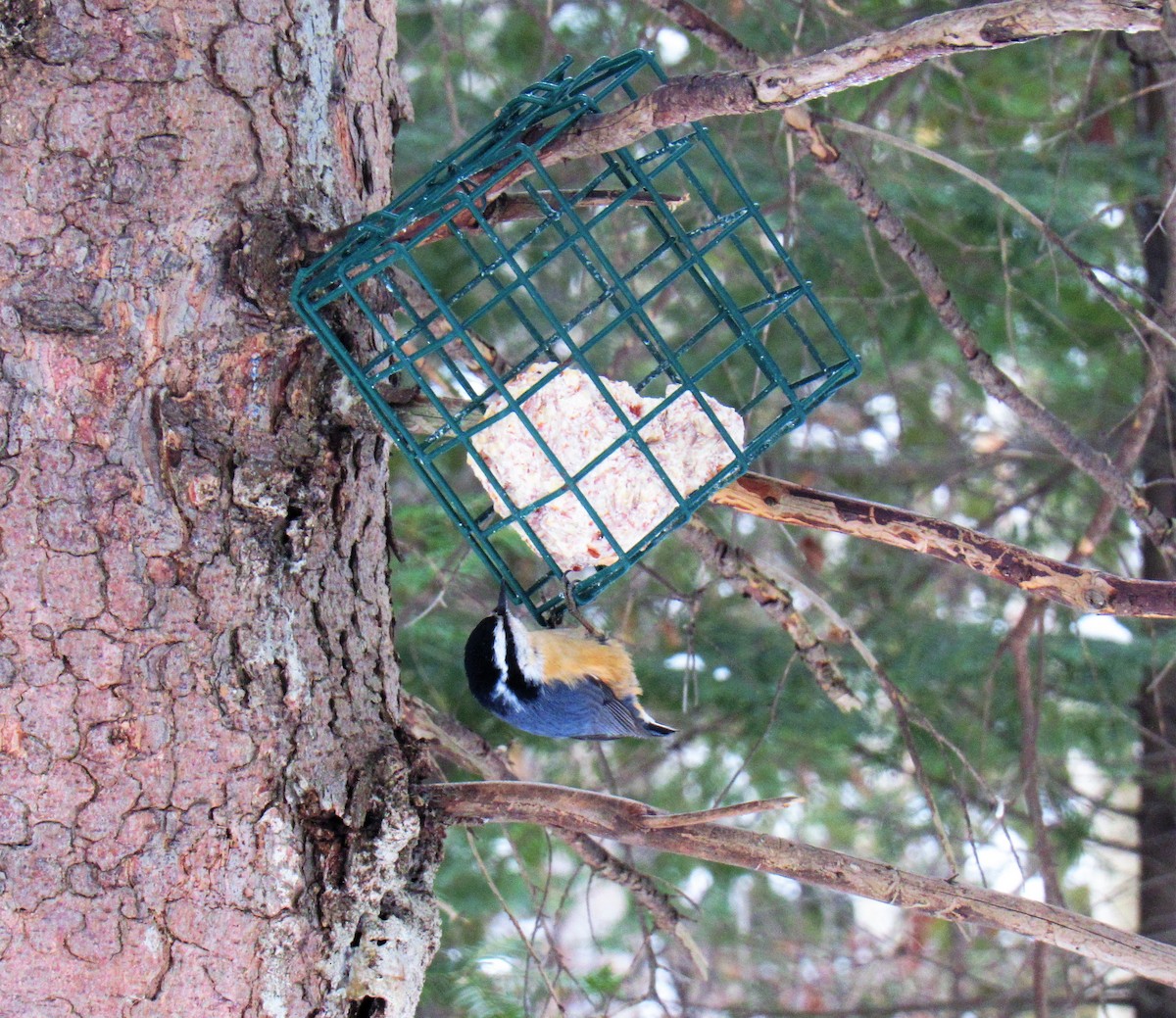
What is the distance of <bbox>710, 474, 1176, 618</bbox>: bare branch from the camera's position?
223 cm

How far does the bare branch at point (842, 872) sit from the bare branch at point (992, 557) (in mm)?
555

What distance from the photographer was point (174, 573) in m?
2.14

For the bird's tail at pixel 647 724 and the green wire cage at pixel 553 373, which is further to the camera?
the bird's tail at pixel 647 724

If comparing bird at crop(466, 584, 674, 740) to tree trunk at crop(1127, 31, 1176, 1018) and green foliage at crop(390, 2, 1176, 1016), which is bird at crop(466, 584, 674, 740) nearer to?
green foliage at crop(390, 2, 1176, 1016)

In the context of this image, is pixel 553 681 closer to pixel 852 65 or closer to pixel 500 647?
Result: pixel 500 647

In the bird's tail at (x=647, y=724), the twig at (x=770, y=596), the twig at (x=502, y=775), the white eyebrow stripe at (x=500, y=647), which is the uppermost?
the twig at (x=770, y=596)

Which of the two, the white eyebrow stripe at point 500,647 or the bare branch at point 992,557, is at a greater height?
the bare branch at point 992,557

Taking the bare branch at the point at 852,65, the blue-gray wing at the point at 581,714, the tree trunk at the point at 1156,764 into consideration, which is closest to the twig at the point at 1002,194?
the bare branch at the point at 852,65

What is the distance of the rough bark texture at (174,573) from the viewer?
2.06 metres

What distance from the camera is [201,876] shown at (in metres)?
2.08

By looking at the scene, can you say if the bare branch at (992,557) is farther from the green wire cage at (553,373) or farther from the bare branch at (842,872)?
the bare branch at (842,872)

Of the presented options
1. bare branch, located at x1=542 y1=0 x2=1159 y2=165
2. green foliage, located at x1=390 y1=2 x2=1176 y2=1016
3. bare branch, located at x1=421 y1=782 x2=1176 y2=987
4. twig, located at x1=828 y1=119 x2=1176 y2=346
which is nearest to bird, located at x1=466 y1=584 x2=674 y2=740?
green foliage, located at x1=390 y1=2 x2=1176 y2=1016

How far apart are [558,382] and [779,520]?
0.51 m

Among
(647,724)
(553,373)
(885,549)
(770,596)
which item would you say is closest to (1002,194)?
(553,373)
